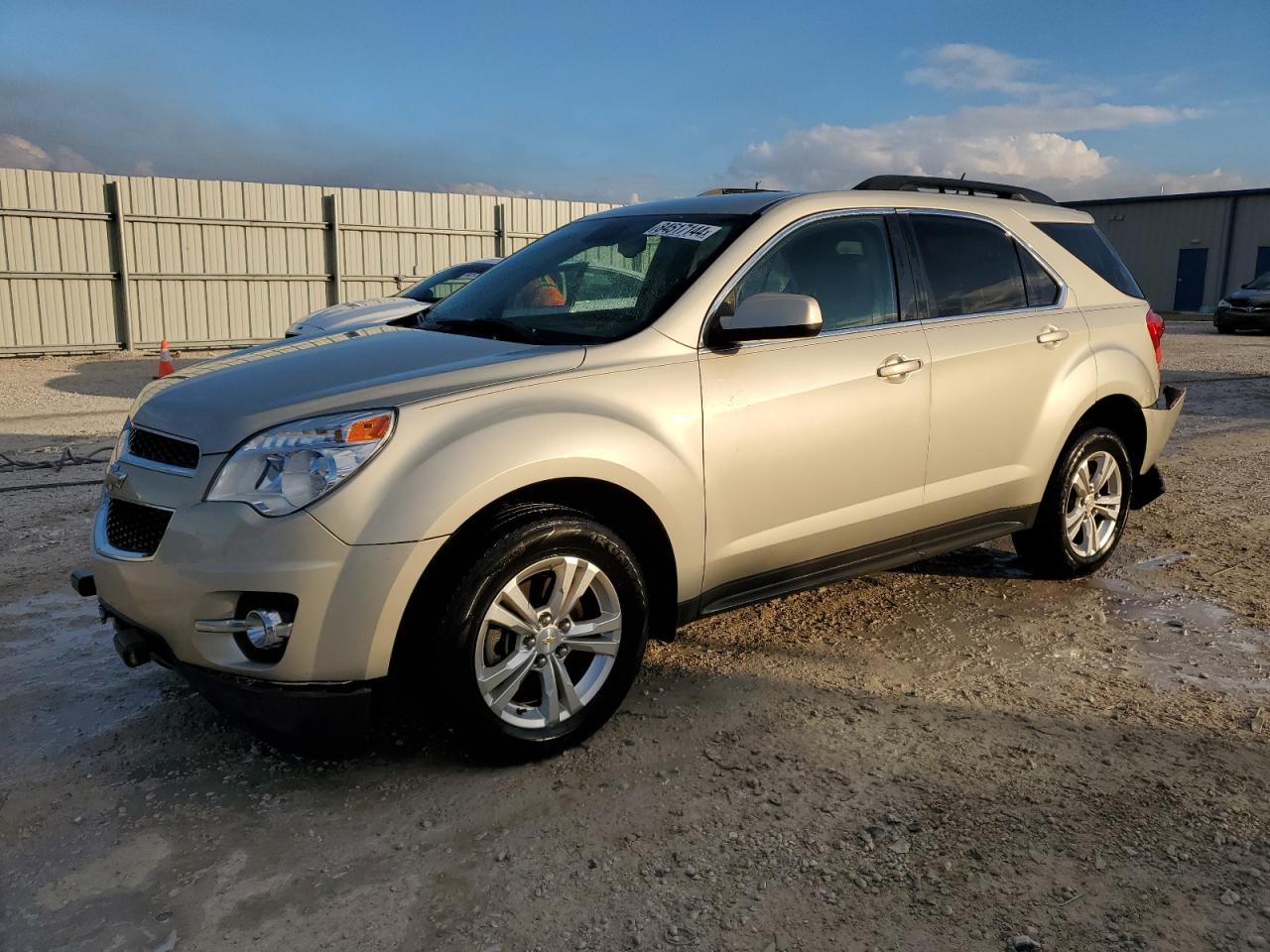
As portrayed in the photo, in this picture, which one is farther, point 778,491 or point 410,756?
point 778,491

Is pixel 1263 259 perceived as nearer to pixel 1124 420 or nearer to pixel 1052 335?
pixel 1124 420

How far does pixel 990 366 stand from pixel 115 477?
3336mm

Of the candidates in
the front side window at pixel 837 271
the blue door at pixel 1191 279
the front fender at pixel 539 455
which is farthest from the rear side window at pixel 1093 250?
the blue door at pixel 1191 279

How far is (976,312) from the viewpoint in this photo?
4.43 m

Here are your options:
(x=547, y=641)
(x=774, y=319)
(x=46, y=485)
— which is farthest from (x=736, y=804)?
(x=46, y=485)

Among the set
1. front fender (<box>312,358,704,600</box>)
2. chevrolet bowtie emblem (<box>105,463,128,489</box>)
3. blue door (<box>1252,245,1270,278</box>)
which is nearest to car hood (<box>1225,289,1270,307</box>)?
blue door (<box>1252,245,1270,278</box>)

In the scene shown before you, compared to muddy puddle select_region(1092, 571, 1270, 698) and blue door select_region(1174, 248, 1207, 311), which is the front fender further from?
blue door select_region(1174, 248, 1207, 311)

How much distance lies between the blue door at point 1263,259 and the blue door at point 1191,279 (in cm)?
184

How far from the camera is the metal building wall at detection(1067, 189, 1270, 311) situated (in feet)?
117

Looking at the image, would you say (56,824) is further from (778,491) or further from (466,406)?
(778,491)

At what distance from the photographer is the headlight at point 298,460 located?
113 inches

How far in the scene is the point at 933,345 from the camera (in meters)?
4.17

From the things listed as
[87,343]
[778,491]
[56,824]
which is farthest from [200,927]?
[87,343]

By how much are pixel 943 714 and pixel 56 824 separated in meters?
2.81
